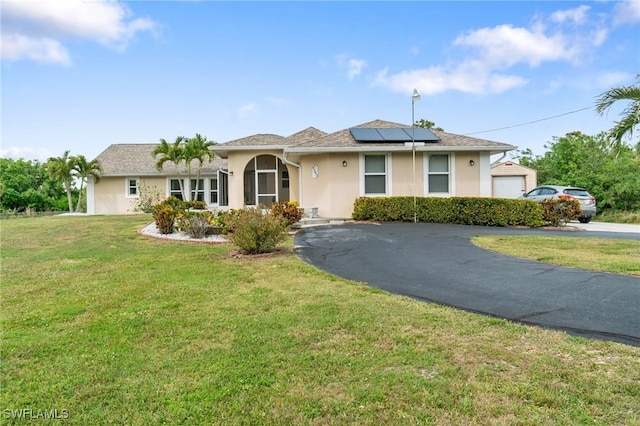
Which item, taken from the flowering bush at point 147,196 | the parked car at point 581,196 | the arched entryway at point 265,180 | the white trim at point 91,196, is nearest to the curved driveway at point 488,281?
the arched entryway at point 265,180

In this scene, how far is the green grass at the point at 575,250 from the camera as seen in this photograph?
6902 millimetres

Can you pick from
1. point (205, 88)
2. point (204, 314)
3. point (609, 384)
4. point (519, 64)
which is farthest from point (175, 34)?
point (519, 64)

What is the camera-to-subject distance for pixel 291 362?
10.4 ft

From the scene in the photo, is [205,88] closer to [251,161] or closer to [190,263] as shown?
[251,161]

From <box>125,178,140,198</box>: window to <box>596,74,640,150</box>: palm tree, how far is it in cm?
2582

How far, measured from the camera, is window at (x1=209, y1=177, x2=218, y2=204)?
86.2 ft

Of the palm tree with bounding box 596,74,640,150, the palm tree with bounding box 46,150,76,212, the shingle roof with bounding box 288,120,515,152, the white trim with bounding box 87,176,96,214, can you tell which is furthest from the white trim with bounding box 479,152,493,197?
the palm tree with bounding box 46,150,76,212

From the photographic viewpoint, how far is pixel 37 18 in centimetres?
909

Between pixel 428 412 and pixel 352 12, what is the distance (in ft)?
47.4

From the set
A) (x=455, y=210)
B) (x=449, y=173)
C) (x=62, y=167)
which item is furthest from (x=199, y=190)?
(x=455, y=210)

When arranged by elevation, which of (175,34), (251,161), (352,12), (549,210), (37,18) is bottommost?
(549,210)

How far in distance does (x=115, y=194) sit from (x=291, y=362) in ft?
89.0

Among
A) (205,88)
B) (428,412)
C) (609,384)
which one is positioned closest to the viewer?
(428,412)

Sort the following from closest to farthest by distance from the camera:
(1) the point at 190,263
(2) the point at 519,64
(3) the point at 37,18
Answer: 1. (1) the point at 190,263
2. (3) the point at 37,18
3. (2) the point at 519,64
